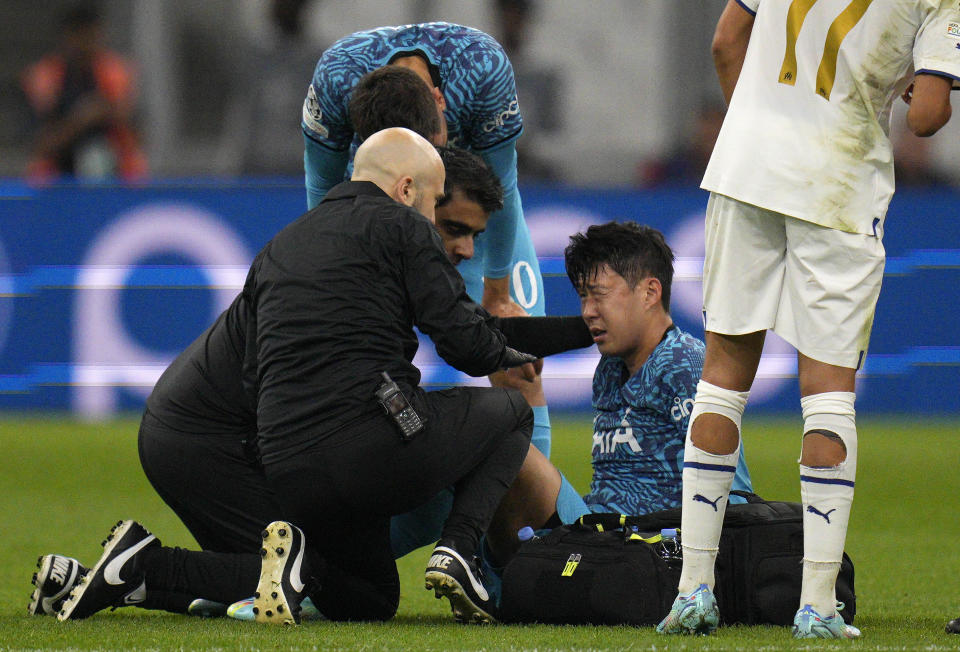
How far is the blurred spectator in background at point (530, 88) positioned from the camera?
10617 mm

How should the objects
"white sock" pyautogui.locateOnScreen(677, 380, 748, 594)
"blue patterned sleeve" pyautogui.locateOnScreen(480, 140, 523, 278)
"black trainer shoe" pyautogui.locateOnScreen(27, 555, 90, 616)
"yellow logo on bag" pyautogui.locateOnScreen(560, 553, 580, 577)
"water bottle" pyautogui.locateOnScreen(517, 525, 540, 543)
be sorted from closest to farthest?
"white sock" pyautogui.locateOnScreen(677, 380, 748, 594), "yellow logo on bag" pyautogui.locateOnScreen(560, 553, 580, 577), "black trainer shoe" pyautogui.locateOnScreen(27, 555, 90, 616), "water bottle" pyautogui.locateOnScreen(517, 525, 540, 543), "blue patterned sleeve" pyautogui.locateOnScreen(480, 140, 523, 278)

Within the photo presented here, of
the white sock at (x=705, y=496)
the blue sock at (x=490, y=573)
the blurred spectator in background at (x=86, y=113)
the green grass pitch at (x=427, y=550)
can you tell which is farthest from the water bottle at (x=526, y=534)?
A: the blurred spectator in background at (x=86, y=113)

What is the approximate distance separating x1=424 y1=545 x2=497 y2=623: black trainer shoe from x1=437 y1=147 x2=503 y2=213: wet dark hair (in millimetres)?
1206

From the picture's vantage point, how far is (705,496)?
3.25 m

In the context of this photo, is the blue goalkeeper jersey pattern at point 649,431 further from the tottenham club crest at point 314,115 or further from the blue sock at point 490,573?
the tottenham club crest at point 314,115

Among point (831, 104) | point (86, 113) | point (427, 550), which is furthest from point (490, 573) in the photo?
point (86, 113)

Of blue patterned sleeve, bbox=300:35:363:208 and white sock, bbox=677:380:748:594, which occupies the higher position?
blue patterned sleeve, bbox=300:35:363:208

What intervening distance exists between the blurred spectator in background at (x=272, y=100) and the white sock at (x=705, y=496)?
296 inches

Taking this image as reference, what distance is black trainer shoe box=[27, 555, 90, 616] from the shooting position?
3.63 meters

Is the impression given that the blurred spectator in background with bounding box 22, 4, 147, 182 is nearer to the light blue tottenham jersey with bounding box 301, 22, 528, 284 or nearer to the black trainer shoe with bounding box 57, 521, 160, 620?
the light blue tottenham jersey with bounding box 301, 22, 528, 284

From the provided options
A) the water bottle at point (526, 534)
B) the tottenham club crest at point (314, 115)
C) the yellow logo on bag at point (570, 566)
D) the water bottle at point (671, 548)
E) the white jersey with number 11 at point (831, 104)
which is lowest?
the water bottle at point (526, 534)

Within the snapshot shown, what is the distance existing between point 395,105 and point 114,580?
4.78 ft

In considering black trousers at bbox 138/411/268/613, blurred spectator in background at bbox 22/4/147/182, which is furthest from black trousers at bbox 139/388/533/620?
blurred spectator in background at bbox 22/4/147/182

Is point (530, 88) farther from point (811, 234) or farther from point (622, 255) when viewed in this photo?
point (811, 234)
